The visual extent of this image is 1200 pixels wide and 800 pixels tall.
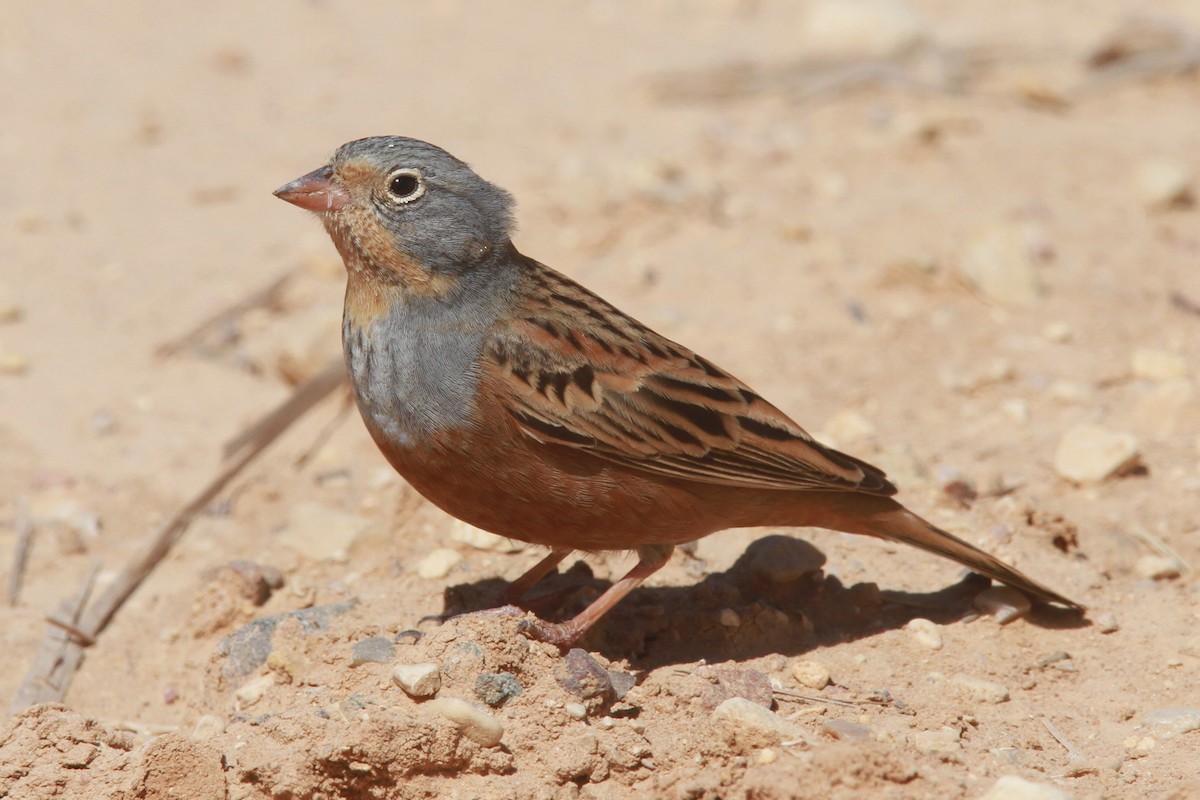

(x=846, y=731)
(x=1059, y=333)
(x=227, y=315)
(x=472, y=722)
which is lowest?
(x=846, y=731)

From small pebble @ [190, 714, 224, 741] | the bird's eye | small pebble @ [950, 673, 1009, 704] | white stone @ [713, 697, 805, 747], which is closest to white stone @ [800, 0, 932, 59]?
the bird's eye

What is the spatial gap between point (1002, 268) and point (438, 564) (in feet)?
15.0

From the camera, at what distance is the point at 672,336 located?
8633 millimetres

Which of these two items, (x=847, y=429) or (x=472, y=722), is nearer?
(x=472, y=722)

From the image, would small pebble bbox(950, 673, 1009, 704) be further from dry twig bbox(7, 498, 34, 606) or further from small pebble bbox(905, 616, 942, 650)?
dry twig bbox(7, 498, 34, 606)

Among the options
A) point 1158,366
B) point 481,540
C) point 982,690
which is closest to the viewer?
Result: point 982,690

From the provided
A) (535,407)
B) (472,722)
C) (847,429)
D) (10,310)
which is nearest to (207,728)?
(472,722)

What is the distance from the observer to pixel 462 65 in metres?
13.2

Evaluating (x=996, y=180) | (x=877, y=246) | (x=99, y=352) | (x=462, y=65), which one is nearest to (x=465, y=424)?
(x=99, y=352)

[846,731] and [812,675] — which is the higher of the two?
[812,675]

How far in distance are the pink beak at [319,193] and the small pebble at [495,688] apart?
1.96 m

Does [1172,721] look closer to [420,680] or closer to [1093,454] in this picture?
[1093,454]

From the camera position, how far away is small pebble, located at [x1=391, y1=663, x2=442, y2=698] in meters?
4.96

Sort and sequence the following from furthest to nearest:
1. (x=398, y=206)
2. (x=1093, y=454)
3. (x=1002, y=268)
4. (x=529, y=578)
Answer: (x=1002, y=268), (x=1093, y=454), (x=529, y=578), (x=398, y=206)
